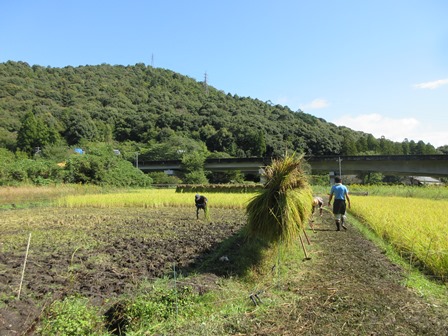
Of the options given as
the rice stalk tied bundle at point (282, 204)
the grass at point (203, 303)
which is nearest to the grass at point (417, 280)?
the grass at point (203, 303)

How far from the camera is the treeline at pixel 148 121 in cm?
6581

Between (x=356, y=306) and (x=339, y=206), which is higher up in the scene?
(x=339, y=206)

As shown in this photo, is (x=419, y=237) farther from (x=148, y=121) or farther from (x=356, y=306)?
(x=148, y=121)

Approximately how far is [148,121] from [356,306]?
8116 cm

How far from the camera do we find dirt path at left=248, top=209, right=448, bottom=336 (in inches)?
137

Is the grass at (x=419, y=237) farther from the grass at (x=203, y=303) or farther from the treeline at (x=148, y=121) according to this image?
the treeline at (x=148, y=121)

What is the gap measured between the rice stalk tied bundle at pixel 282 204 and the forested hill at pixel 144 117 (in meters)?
50.8

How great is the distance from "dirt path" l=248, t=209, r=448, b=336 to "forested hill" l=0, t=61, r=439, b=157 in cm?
5162

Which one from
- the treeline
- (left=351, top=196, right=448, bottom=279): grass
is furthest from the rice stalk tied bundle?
the treeline

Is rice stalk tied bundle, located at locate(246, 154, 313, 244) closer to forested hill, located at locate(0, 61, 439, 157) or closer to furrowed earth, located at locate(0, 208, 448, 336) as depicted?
furrowed earth, located at locate(0, 208, 448, 336)

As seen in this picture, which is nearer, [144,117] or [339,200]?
[339,200]

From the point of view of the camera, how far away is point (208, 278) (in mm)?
5023

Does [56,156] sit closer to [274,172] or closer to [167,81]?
[274,172]

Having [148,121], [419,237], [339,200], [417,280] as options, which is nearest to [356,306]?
[417,280]
